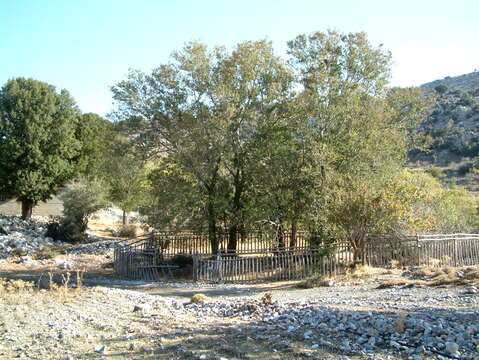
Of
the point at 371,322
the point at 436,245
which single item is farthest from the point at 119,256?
the point at 371,322

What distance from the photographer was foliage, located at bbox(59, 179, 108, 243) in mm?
39469

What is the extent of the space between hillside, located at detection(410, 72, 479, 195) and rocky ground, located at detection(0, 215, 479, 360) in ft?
148

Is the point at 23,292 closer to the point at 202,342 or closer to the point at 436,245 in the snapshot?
the point at 202,342

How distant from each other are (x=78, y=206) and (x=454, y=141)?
2000 inches

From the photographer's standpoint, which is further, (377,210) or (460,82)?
(460,82)

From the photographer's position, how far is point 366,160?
22.3m

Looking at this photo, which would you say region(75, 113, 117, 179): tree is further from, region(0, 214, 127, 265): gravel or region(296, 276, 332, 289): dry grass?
region(296, 276, 332, 289): dry grass

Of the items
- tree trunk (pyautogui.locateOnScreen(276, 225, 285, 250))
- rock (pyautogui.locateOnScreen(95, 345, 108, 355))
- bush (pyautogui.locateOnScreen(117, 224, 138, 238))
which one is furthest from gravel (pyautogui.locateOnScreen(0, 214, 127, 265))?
rock (pyautogui.locateOnScreen(95, 345, 108, 355))

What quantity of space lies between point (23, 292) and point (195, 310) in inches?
213

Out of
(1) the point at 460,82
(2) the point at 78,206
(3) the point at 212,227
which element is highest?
(1) the point at 460,82

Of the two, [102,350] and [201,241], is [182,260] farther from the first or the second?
[102,350]

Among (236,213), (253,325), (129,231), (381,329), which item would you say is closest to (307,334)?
(381,329)

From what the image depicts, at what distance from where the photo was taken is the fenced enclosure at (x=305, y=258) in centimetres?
1998

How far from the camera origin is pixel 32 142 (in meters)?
44.8
